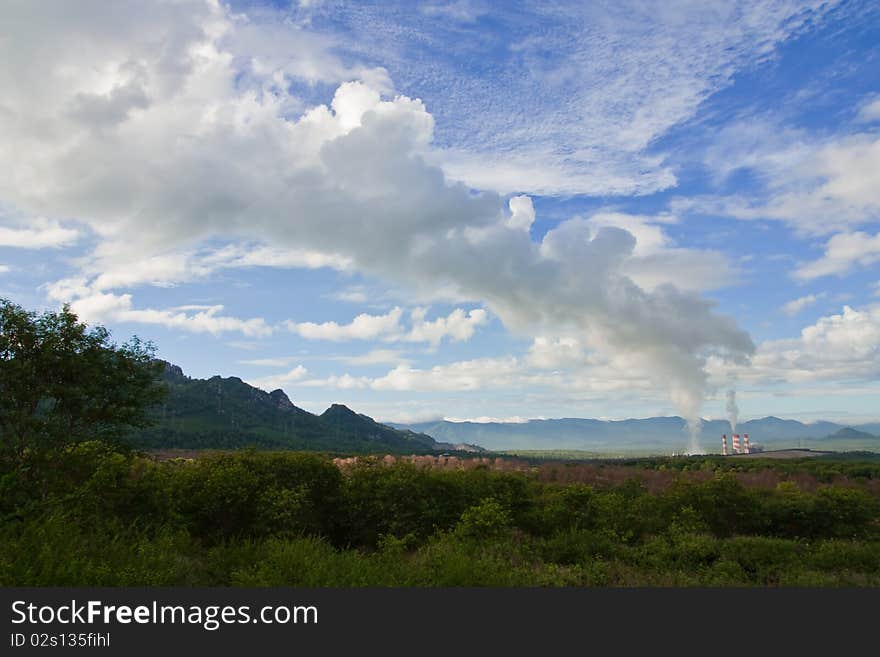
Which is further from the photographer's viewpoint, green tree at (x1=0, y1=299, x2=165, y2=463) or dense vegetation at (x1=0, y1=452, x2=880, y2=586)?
green tree at (x1=0, y1=299, x2=165, y2=463)

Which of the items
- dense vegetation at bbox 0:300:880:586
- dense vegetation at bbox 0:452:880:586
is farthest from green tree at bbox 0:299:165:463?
dense vegetation at bbox 0:452:880:586

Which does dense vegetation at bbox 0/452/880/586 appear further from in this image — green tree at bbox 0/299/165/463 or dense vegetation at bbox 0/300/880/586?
green tree at bbox 0/299/165/463

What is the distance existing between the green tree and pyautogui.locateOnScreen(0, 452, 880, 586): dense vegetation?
3.08 m

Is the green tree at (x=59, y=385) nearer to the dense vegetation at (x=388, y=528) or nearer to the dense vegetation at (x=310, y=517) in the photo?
the dense vegetation at (x=310, y=517)

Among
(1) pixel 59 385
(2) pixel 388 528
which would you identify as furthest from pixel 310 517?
(1) pixel 59 385

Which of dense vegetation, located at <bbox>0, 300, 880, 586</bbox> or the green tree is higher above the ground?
the green tree

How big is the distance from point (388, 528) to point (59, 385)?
36.4 ft

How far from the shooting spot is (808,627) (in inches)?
291

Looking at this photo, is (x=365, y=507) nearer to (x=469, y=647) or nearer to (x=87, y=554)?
(x=87, y=554)

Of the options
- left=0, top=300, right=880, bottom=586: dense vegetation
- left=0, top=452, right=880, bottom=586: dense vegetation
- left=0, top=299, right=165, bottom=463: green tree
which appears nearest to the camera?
left=0, top=452, right=880, bottom=586: dense vegetation

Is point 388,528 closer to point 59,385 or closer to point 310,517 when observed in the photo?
point 310,517

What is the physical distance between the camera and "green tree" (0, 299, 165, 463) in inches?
660

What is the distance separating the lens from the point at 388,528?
1650 centimetres

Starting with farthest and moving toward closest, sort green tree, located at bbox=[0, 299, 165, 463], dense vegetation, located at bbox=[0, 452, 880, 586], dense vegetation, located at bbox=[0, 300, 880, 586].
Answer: green tree, located at bbox=[0, 299, 165, 463] → dense vegetation, located at bbox=[0, 300, 880, 586] → dense vegetation, located at bbox=[0, 452, 880, 586]
